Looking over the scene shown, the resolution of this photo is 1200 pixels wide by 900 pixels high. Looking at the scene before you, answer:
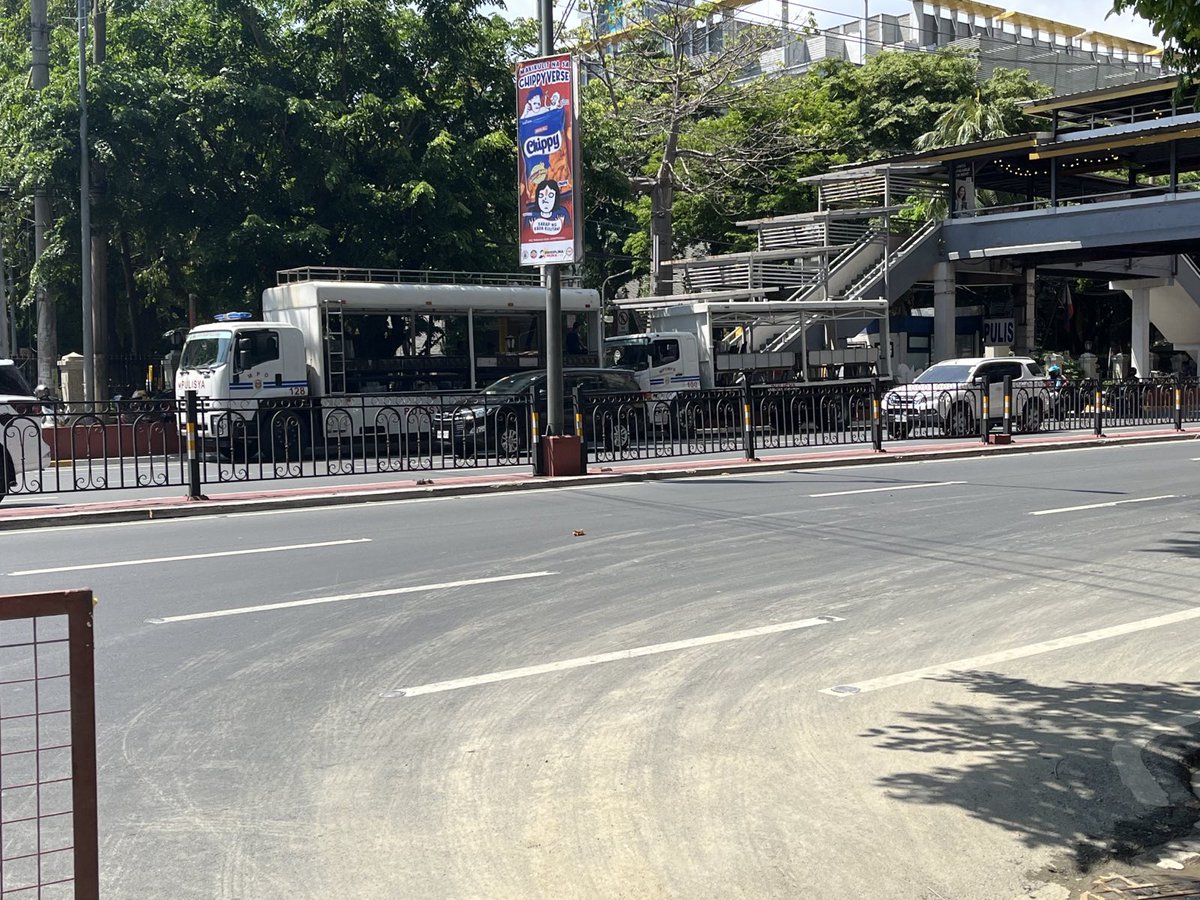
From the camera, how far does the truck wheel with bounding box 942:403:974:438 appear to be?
25953 mm

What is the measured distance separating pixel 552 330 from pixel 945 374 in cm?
1324

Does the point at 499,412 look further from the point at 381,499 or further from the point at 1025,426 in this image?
the point at 1025,426

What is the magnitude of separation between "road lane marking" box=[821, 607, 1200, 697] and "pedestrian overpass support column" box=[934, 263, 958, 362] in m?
31.7

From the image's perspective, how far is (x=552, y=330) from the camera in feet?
59.8

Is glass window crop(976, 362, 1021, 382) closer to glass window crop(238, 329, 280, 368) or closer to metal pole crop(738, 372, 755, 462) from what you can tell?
metal pole crop(738, 372, 755, 462)

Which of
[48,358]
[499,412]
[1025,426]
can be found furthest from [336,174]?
[1025,426]

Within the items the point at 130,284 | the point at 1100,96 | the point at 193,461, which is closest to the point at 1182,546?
the point at 193,461

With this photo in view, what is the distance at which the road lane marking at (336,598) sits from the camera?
877cm

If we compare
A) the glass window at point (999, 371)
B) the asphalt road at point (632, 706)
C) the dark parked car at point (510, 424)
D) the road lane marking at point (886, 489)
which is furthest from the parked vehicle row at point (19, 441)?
the glass window at point (999, 371)

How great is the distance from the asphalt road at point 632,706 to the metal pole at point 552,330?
5.50 m

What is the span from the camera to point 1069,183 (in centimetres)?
4472

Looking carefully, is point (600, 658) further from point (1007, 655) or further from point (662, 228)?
point (662, 228)

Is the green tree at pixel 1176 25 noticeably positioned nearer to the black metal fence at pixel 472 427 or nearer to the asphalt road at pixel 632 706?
the asphalt road at pixel 632 706

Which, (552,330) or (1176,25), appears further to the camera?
(552,330)
